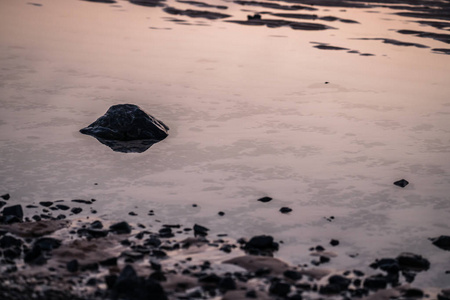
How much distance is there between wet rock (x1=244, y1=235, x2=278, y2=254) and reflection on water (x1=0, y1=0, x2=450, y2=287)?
0.52 ft

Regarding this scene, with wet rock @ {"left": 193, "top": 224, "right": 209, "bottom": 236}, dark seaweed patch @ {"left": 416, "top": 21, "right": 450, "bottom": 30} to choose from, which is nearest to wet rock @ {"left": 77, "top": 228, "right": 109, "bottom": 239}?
wet rock @ {"left": 193, "top": 224, "right": 209, "bottom": 236}

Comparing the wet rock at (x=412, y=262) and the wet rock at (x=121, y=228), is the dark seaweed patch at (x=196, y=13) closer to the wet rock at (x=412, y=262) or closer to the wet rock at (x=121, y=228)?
the wet rock at (x=121, y=228)

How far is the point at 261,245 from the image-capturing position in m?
6.69

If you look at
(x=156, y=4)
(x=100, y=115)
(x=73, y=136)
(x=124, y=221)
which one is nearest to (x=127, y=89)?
(x=100, y=115)

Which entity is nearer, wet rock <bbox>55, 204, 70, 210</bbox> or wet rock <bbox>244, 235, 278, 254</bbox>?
wet rock <bbox>244, 235, 278, 254</bbox>

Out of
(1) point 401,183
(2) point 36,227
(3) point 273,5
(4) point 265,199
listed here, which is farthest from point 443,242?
(3) point 273,5

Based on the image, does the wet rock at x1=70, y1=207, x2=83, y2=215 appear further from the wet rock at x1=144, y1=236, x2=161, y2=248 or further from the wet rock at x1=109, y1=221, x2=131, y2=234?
the wet rock at x1=144, y1=236, x2=161, y2=248

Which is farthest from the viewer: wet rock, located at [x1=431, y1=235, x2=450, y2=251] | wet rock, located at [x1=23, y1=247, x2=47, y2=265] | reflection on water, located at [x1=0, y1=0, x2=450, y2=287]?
reflection on water, located at [x1=0, y1=0, x2=450, y2=287]

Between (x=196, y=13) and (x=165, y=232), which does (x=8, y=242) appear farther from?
(x=196, y=13)

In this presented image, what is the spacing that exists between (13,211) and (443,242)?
157 inches

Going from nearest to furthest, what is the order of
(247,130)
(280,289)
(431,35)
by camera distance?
(280,289), (247,130), (431,35)

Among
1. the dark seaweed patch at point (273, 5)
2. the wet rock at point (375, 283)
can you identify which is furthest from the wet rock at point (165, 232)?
the dark seaweed patch at point (273, 5)

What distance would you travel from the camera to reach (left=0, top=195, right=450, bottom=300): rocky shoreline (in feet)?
18.6

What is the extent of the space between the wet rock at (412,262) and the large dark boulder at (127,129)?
4.47 m
